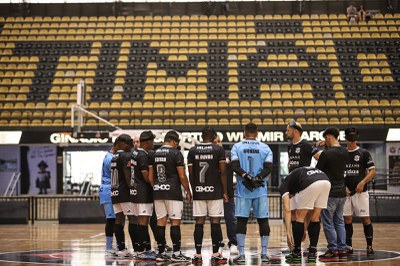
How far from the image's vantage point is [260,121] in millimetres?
35656

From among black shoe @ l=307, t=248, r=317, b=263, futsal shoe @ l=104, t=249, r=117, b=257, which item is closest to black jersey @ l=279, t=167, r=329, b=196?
black shoe @ l=307, t=248, r=317, b=263

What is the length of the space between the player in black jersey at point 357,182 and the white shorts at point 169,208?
337 cm

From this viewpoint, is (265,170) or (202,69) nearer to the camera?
(265,170)

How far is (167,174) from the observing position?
42.1ft

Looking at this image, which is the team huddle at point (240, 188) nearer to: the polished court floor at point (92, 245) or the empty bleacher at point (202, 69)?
the polished court floor at point (92, 245)

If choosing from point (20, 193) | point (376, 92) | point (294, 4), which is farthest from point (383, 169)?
point (20, 193)

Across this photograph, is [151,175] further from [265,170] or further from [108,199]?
[265,170]

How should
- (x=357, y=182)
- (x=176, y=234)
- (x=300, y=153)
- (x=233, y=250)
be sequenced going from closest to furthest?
(x=176, y=234)
(x=300, y=153)
(x=233, y=250)
(x=357, y=182)

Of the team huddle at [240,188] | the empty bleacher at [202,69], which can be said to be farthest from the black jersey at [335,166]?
the empty bleacher at [202,69]

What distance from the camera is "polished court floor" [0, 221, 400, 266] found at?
42.1 ft

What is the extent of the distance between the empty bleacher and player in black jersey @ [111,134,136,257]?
20872 millimetres

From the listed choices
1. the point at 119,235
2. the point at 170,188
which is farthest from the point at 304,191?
the point at 119,235

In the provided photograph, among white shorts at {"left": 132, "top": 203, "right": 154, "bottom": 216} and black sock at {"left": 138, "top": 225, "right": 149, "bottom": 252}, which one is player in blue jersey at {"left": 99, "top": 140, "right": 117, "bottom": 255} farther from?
white shorts at {"left": 132, "top": 203, "right": 154, "bottom": 216}

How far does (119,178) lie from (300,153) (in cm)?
353
